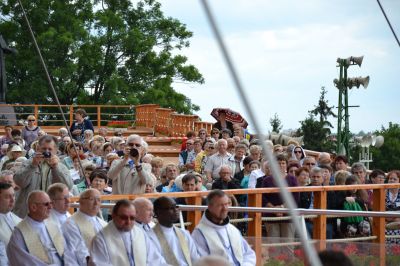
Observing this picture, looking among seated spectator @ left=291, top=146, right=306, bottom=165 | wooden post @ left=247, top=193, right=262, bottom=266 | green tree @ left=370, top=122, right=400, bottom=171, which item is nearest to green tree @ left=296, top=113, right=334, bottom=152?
green tree @ left=370, top=122, right=400, bottom=171

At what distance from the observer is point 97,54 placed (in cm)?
4647

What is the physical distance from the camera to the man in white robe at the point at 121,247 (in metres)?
11.3

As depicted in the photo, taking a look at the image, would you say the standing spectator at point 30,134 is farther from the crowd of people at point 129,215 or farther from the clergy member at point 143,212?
the clergy member at point 143,212

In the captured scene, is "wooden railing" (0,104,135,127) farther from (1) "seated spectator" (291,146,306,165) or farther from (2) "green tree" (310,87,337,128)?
(1) "seated spectator" (291,146,306,165)

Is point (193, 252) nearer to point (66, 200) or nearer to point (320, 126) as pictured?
point (66, 200)

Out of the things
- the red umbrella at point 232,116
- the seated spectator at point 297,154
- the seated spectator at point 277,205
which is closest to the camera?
the seated spectator at point 277,205

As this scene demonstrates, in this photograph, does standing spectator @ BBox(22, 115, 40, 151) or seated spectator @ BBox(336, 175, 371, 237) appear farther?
standing spectator @ BBox(22, 115, 40, 151)

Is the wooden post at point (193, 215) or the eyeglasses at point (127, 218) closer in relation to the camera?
the eyeglasses at point (127, 218)

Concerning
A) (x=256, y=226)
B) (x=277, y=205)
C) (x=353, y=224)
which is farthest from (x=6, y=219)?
(x=353, y=224)

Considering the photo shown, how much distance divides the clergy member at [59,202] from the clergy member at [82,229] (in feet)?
0.43

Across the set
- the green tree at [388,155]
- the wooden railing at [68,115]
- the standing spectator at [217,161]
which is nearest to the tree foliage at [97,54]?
the wooden railing at [68,115]

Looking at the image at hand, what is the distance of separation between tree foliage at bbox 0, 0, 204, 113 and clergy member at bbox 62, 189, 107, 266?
33.1 metres

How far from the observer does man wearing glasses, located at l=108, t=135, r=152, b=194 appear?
42.3ft

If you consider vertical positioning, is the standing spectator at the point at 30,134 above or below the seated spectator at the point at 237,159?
above
